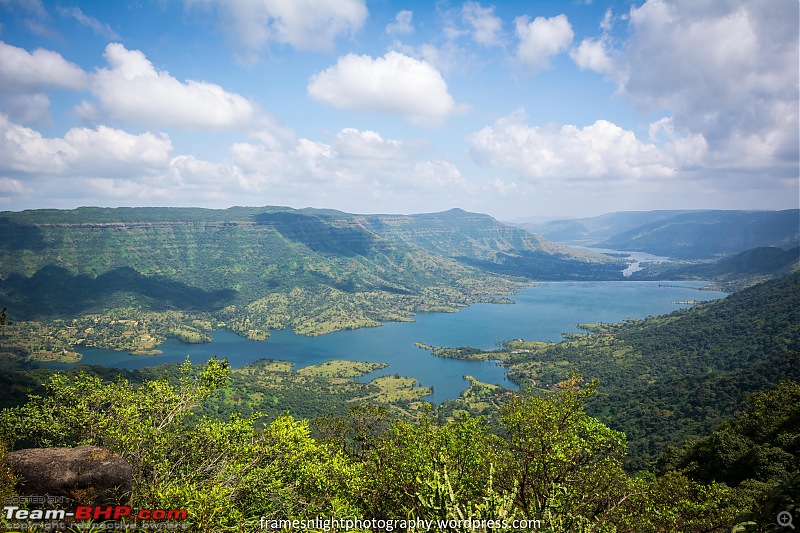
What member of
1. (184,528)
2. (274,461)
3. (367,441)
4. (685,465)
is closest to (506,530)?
(184,528)

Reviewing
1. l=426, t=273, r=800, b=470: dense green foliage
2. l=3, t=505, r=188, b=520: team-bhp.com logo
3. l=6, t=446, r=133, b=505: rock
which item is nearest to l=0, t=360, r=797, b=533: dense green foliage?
l=3, t=505, r=188, b=520: team-bhp.com logo

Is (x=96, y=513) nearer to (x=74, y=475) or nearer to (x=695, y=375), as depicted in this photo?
Answer: (x=74, y=475)

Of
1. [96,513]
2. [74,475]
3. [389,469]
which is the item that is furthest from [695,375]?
[74,475]

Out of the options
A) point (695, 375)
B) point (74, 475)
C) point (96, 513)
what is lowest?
point (695, 375)

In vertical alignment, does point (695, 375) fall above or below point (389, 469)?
below

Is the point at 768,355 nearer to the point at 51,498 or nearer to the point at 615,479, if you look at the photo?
the point at 615,479

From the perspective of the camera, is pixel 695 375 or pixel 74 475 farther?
pixel 695 375

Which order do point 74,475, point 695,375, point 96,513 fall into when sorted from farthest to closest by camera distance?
point 695,375
point 74,475
point 96,513
